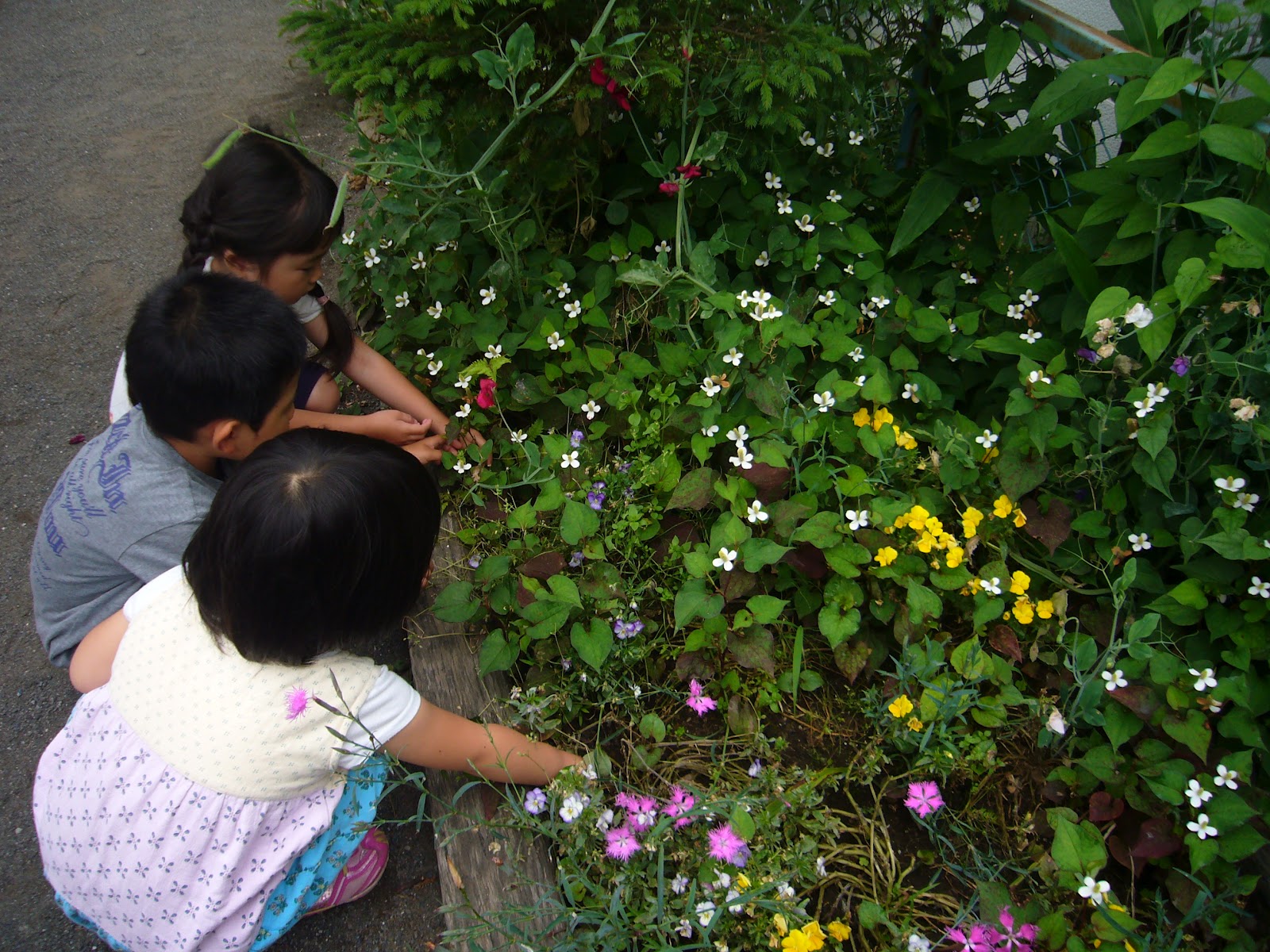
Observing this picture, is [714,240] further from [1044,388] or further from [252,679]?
[252,679]

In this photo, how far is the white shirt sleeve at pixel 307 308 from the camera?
2.24 meters

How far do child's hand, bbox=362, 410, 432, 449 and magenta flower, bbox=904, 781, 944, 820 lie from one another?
4.57 ft

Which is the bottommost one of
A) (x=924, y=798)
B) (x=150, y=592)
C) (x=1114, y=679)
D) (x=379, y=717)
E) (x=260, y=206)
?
(x=924, y=798)

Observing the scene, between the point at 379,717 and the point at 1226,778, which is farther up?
the point at 379,717

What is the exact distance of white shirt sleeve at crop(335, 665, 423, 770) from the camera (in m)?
1.41

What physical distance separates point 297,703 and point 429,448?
0.90 meters

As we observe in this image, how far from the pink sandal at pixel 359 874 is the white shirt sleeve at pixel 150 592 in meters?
0.59

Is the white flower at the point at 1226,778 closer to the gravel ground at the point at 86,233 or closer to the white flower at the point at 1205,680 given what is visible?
the white flower at the point at 1205,680

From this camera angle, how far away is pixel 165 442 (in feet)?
5.81

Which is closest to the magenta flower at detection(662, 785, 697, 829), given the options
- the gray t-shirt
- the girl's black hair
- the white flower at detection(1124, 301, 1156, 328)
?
the gray t-shirt

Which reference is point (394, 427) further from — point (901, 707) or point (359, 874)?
point (901, 707)

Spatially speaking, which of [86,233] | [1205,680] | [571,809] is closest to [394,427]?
[571,809]

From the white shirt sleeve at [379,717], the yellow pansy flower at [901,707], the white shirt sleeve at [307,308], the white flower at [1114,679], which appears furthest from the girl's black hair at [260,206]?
the white flower at [1114,679]

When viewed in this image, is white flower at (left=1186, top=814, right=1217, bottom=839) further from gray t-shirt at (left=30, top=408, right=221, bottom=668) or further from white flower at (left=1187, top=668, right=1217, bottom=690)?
gray t-shirt at (left=30, top=408, right=221, bottom=668)
